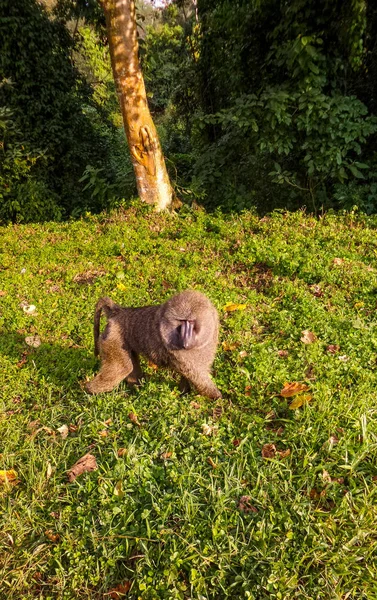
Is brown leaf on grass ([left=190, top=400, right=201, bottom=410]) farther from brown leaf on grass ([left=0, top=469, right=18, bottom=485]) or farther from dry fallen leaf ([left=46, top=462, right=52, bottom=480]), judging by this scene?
brown leaf on grass ([left=0, top=469, right=18, bottom=485])

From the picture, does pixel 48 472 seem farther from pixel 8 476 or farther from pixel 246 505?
pixel 246 505

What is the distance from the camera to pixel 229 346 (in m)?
3.78

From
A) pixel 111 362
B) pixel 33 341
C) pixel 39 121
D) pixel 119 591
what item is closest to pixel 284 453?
pixel 119 591

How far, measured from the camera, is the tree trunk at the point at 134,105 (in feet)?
19.9

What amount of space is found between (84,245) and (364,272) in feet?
13.2

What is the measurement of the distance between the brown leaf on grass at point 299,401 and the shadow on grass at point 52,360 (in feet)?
5.99

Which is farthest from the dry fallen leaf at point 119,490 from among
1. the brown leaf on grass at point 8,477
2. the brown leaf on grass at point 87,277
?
the brown leaf on grass at point 87,277

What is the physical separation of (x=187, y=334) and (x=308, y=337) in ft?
4.91

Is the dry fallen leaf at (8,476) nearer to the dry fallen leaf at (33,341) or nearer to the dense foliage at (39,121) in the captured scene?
the dry fallen leaf at (33,341)

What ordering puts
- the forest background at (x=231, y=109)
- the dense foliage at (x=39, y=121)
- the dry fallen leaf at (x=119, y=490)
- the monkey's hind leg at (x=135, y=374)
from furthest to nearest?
the dense foliage at (x=39, y=121), the forest background at (x=231, y=109), the monkey's hind leg at (x=135, y=374), the dry fallen leaf at (x=119, y=490)

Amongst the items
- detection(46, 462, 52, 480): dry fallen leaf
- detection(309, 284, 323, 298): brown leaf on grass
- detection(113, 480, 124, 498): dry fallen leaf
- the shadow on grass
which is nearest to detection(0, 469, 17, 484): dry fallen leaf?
detection(46, 462, 52, 480): dry fallen leaf

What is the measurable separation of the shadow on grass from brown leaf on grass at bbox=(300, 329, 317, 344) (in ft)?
6.41

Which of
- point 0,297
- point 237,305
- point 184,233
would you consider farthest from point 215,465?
point 184,233

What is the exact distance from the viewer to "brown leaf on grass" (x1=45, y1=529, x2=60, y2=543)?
2449mm
